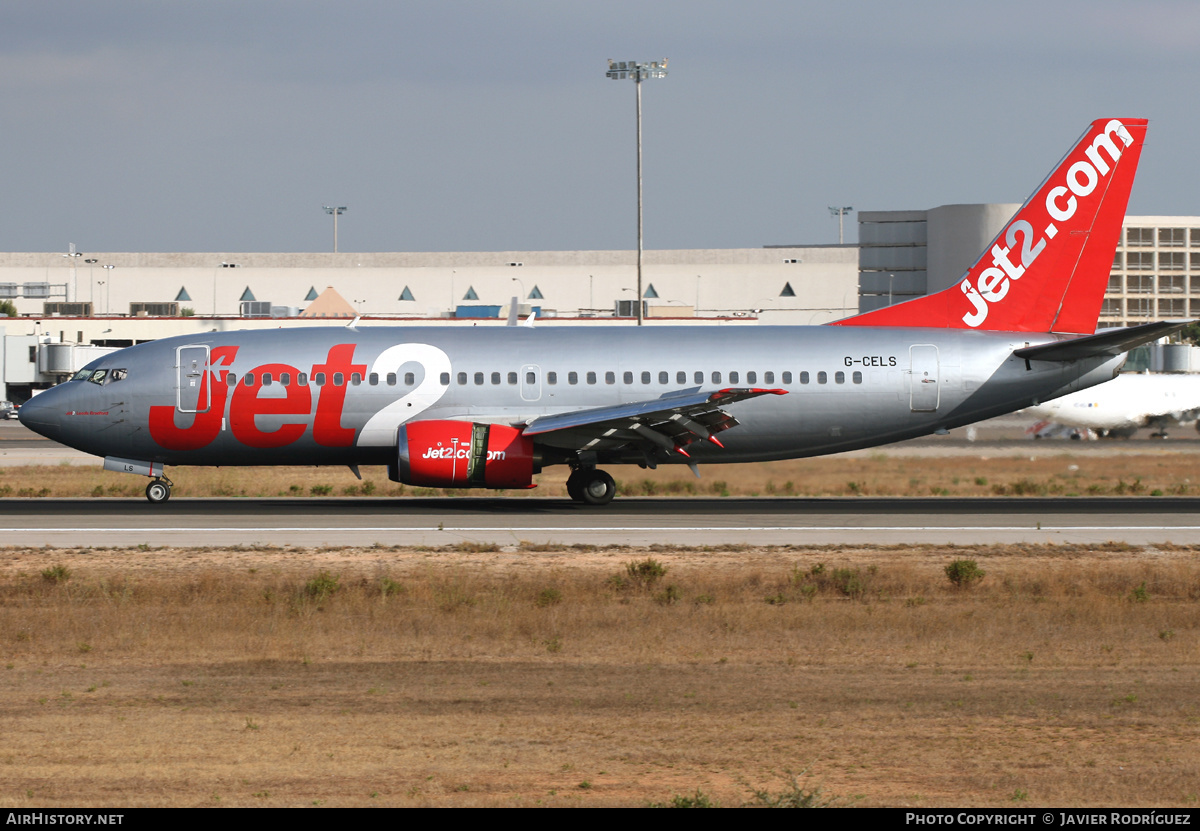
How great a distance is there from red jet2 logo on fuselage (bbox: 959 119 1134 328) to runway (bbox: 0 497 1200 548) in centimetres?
552

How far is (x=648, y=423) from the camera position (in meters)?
30.5

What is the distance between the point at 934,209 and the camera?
491 feet

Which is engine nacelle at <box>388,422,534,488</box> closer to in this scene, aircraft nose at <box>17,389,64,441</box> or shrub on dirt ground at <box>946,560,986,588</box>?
aircraft nose at <box>17,389,64,441</box>

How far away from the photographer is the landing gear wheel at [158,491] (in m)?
32.3

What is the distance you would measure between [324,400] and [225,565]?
10.1 m

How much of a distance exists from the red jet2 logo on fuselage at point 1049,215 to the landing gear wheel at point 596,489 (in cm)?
1054

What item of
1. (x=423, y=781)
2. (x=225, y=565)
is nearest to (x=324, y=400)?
(x=225, y=565)

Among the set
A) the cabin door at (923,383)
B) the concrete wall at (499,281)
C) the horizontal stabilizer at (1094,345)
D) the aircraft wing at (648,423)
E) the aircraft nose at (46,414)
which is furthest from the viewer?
the concrete wall at (499,281)

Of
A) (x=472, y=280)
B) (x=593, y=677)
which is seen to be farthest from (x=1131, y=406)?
(x=472, y=280)

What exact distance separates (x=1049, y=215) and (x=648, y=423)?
12.6 m

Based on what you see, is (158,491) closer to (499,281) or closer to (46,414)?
(46,414)

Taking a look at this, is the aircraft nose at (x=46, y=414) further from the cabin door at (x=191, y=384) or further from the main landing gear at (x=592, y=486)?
the main landing gear at (x=592, y=486)

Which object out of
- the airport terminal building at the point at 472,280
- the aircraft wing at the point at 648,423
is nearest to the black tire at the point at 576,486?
the aircraft wing at the point at 648,423

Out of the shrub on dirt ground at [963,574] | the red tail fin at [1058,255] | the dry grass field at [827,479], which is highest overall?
the red tail fin at [1058,255]
